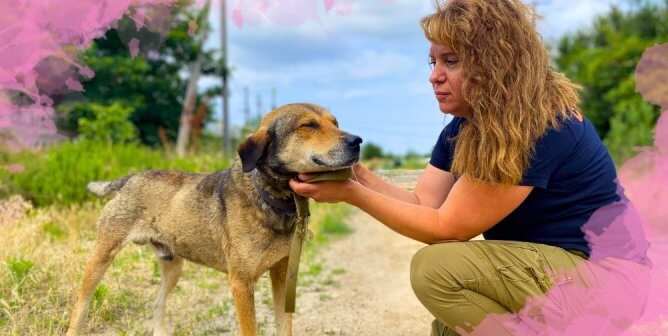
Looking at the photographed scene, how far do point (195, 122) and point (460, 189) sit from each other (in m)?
22.8

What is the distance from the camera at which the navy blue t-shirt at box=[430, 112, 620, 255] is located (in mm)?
3293

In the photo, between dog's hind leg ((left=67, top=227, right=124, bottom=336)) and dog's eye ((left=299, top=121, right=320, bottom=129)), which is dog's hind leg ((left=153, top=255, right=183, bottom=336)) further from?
dog's eye ((left=299, top=121, right=320, bottom=129))

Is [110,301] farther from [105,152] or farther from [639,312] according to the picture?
[105,152]

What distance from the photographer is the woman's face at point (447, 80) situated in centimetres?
343

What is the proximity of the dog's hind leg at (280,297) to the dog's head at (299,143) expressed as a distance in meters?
0.81

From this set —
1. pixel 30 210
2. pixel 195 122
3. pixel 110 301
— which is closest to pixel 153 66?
pixel 195 122

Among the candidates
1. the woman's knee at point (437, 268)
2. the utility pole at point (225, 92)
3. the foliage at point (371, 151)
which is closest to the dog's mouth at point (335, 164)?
the woman's knee at point (437, 268)

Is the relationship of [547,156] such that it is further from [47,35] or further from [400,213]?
[47,35]

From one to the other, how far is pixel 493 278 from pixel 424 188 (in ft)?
2.90

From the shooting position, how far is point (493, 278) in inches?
135

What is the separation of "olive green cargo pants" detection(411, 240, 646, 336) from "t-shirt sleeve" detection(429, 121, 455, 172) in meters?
0.74

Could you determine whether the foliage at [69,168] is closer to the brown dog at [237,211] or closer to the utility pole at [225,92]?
the brown dog at [237,211]

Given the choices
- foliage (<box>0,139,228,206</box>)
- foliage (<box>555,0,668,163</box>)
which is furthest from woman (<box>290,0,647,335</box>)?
foliage (<box>555,0,668,163</box>)

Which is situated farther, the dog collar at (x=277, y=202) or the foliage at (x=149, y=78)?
the foliage at (x=149, y=78)
